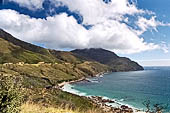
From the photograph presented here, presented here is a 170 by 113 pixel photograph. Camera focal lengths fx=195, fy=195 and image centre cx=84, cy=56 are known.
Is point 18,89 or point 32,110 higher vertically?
point 18,89

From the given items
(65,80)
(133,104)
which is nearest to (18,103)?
(133,104)

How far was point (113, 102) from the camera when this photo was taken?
107812mm

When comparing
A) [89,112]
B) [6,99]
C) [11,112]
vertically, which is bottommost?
[89,112]

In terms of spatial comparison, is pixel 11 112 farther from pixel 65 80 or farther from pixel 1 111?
pixel 65 80

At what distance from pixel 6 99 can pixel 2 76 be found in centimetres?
93

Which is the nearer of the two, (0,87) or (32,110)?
(0,87)

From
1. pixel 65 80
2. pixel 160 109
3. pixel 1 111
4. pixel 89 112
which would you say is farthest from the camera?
pixel 65 80

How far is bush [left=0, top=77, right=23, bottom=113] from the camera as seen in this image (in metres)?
7.17

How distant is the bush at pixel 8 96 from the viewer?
7.17m

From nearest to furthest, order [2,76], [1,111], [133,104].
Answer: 1. [1,111]
2. [2,76]
3. [133,104]

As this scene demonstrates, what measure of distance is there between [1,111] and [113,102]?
105 m

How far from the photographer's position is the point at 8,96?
729cm

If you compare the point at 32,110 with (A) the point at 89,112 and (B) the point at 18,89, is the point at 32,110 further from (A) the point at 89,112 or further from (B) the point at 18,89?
(A) the point at 89,112

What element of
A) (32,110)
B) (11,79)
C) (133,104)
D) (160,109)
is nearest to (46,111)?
(32,110)
